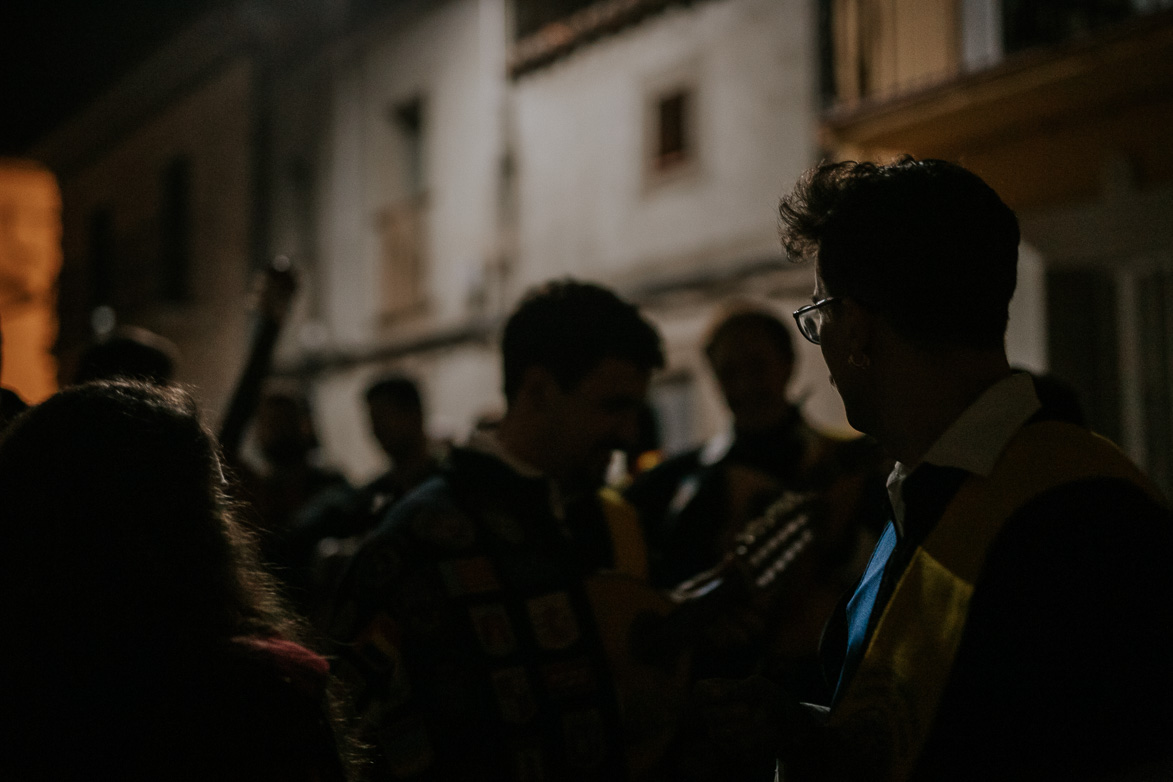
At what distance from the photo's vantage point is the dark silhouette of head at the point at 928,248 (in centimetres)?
144

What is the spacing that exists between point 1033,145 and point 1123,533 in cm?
556

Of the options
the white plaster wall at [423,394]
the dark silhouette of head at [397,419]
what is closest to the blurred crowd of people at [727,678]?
the dark silhouette of head at [397,419]

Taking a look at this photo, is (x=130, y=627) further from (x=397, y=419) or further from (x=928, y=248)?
(x=397, y=419)

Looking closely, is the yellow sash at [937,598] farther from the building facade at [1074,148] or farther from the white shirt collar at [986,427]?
the building facade at [1074,148]

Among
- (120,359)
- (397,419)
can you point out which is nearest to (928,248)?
(120,359)

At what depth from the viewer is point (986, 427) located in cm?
144

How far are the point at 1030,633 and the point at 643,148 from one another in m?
9.37

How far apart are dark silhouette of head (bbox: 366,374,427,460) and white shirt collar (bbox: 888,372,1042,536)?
3.73 meters

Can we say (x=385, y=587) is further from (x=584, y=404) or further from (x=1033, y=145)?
(x=1033, y=145)

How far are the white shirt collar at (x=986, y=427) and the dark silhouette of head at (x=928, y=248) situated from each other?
0.07 m

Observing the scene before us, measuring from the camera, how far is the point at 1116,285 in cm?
594

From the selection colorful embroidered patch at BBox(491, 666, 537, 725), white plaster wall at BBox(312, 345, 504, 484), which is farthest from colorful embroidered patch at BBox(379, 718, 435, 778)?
white plaster wall at BBox(312, 345, 504, 484)

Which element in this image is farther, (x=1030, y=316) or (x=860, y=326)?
(x=1030, y=316)

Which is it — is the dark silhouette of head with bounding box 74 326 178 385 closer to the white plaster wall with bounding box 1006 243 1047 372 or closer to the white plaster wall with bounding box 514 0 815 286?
the white plaster wall with bounding box 1006 243 1047 372
